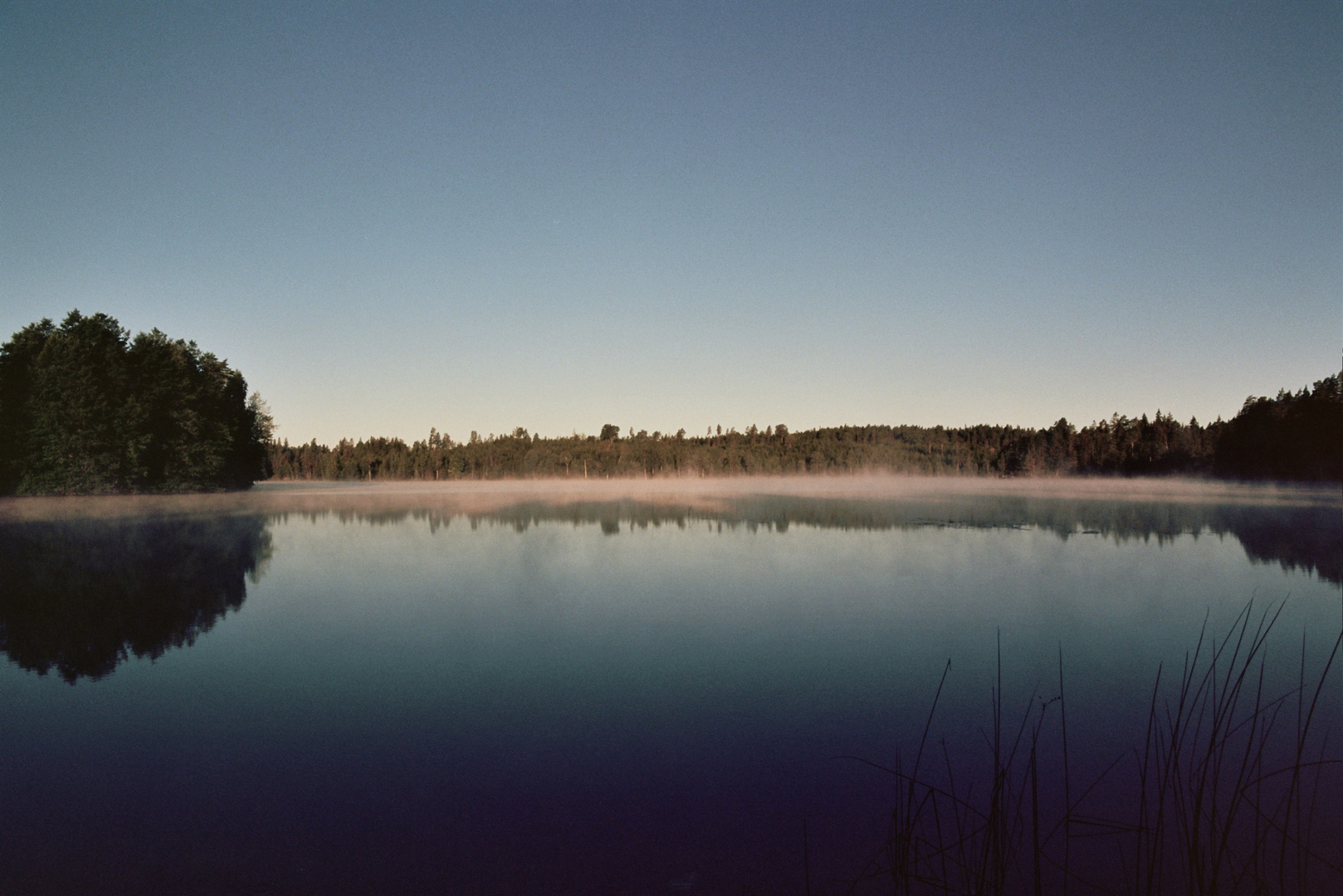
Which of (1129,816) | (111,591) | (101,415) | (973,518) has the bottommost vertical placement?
(1129,816)

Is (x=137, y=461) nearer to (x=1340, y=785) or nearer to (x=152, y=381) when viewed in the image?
(x=152, y=381)

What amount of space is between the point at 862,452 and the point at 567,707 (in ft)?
361

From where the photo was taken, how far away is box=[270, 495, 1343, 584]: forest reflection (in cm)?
1953

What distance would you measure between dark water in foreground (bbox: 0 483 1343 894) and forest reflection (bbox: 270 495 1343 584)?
3.97 meters

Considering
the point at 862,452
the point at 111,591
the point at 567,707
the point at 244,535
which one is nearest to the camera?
the point at 567,707

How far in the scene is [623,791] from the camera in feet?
16.5

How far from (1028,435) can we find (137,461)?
10068 cm

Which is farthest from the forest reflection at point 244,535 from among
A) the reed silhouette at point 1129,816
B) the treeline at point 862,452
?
the treeline at point 862,452

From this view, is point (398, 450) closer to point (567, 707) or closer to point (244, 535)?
point (244, 535)

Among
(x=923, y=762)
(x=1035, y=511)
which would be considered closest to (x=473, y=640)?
(x=923, y=762)

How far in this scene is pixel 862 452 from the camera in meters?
112

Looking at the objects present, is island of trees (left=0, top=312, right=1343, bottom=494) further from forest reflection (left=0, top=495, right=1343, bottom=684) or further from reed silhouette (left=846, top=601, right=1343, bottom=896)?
reed silhouette (left=846, top=601, right=1343, bottom=896)

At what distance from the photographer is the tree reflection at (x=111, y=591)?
867cm

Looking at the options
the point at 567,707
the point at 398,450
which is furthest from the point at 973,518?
the point at 398,450
